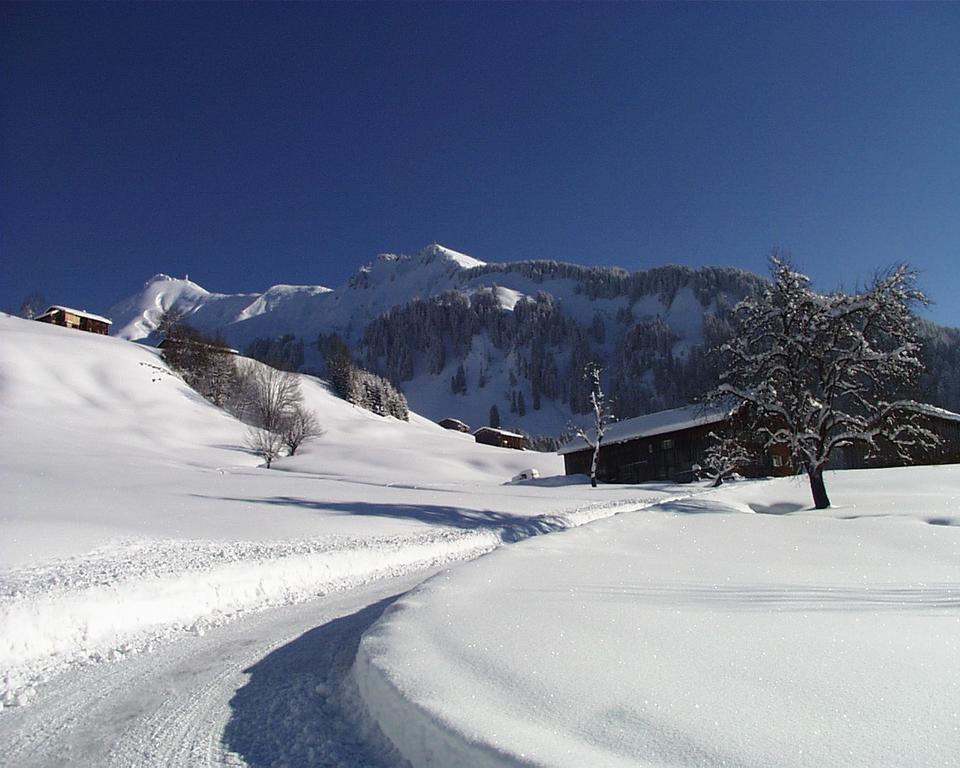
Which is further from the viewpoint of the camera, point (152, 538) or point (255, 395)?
point (255, 395)

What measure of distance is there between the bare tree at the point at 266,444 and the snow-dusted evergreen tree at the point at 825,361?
117ft

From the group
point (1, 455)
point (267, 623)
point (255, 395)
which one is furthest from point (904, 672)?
point (255, 395)

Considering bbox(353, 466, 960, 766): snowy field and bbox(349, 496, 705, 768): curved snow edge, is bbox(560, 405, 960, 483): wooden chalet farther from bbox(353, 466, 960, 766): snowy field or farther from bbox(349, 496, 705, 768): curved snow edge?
bbox(349, 496, 705, 768): curved snow edge

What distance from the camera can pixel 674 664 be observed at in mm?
3791

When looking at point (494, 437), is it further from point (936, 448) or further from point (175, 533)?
point (175, 533)

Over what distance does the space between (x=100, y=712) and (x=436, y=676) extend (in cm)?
295

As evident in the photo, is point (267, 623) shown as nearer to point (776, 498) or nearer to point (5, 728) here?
point (5, 728)

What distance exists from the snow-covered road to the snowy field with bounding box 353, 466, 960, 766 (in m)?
0.42

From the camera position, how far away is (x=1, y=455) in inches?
954

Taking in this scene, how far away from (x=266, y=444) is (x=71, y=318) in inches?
2422

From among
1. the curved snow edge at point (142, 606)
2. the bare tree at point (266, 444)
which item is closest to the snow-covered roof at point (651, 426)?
the bare tree at point (266, 444)

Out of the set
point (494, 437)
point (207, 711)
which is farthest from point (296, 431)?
point (207, 711)

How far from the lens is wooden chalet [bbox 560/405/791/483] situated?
4053 centimetres

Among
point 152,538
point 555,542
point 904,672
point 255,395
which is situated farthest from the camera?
point 255,395
